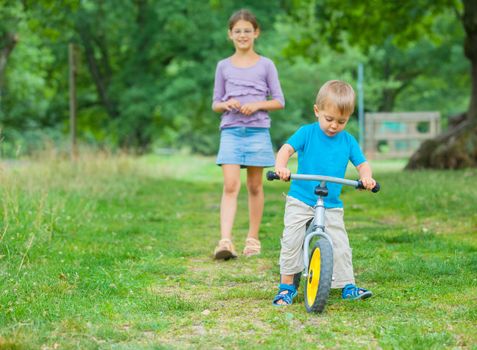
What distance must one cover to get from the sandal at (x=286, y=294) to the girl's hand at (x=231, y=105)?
2.22 m

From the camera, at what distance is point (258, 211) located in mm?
7305

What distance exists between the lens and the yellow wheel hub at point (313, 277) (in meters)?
4.68

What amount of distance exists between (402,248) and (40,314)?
12.2ft

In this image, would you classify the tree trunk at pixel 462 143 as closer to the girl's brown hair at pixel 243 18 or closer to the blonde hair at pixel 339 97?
the girl's brown hair at pixel 243 18

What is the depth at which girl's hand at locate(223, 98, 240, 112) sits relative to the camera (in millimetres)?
6911

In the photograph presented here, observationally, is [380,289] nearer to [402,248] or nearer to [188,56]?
[402,248]

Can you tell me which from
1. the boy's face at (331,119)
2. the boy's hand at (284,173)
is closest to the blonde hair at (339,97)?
the boy's face at (331,119)

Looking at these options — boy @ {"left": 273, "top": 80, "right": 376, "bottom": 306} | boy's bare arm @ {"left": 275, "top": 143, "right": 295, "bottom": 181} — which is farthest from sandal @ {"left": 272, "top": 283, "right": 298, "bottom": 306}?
boy's bare arm @ {"left": 275, "top": 143, "right": 295, "bottom": 181}

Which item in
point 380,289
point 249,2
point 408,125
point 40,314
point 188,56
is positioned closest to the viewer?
point 40,314

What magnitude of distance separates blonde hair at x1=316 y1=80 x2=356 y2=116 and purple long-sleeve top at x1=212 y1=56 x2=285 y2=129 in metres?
2.12

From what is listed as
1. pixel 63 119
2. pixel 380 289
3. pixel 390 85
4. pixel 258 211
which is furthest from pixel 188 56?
pixel 380 289

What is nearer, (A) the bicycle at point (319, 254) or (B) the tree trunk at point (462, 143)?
(A) the bicycle at point (319, 254)

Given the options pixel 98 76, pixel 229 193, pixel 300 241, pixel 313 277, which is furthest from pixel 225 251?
pixel 98 76

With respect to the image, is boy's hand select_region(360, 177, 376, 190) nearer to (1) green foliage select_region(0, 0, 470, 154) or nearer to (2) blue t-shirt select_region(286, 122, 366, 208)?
(2) blue t-shirt select_region(286, 122, 366, 208)
